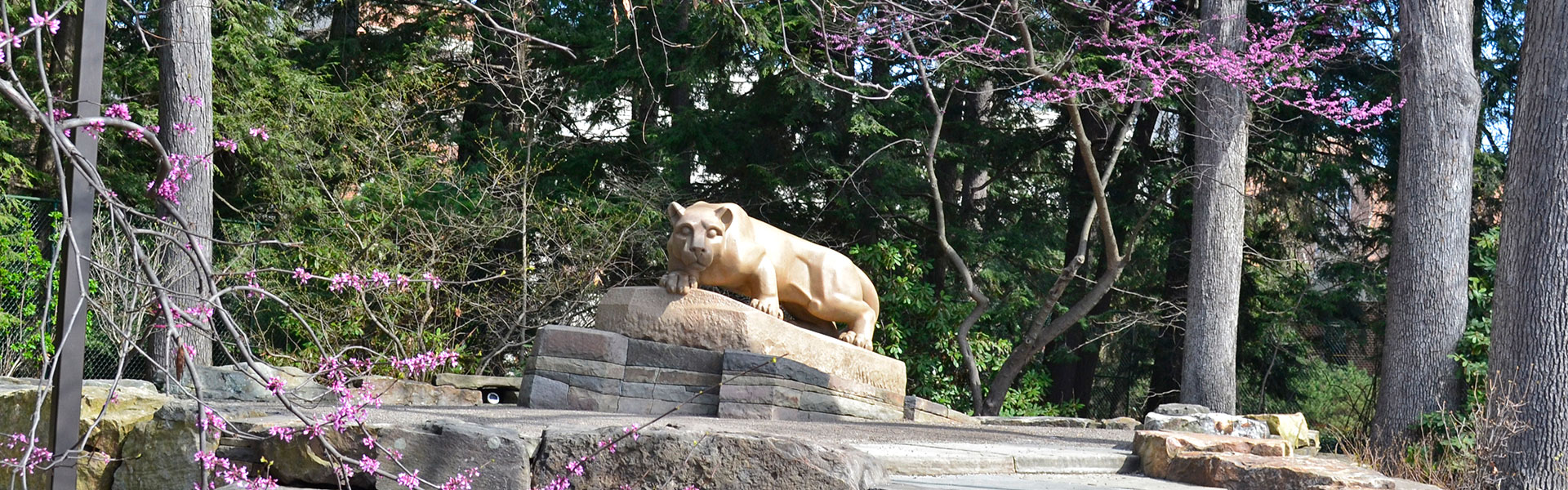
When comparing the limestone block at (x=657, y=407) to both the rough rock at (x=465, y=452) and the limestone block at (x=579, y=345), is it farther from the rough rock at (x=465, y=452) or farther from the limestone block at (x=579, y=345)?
the rough rock at (x=465, y=452)

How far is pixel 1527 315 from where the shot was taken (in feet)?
23.8

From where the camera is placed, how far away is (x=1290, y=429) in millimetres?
8398

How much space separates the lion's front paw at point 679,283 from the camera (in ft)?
25.7

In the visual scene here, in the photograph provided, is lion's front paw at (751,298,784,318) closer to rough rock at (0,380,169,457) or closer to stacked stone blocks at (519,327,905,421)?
stacked stone blocks at (519,327,905,421)

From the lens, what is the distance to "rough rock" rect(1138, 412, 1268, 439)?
292 inches

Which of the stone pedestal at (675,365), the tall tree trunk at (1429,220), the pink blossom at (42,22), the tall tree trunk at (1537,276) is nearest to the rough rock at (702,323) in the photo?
the stone pedestal at (675,365)

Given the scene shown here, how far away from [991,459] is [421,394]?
4384 mm

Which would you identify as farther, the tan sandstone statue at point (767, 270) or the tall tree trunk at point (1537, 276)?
the tan sandstone statue at point (767, 270)

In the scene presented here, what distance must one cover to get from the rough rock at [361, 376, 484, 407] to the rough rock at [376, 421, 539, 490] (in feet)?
10.6

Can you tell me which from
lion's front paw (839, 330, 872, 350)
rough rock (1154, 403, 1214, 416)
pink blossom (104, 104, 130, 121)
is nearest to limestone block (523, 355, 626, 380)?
lion's front paw (839, 330, 872, 350)

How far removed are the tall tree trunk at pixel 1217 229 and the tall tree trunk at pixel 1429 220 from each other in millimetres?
1739

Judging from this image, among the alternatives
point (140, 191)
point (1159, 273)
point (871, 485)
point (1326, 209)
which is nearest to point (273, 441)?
point (871, 485)

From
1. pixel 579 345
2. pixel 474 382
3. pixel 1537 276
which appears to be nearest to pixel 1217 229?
pixel 1537 276

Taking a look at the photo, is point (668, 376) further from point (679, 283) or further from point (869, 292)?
point (869, 292)
